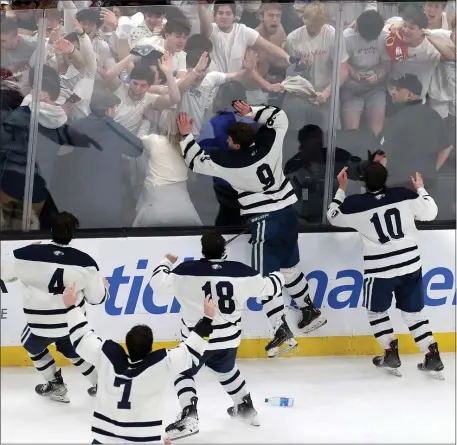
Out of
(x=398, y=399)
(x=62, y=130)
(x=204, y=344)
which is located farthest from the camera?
(x=62, y=130)

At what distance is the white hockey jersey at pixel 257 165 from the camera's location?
6.14m

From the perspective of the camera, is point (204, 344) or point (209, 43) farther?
point (209, 43)

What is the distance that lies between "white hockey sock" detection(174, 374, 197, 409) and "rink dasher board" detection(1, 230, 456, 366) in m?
0.94

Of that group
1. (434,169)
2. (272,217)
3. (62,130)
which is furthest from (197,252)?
(434,169)

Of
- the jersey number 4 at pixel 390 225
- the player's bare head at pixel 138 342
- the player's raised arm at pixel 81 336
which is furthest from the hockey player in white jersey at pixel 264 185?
the player's bare head at pixel 138 342

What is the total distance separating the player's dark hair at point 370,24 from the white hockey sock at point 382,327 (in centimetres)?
159

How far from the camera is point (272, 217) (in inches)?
246

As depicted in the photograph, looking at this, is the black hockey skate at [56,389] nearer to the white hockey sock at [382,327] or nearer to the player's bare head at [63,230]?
the player's bare head at [63,230]

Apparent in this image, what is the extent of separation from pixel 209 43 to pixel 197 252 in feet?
3.87

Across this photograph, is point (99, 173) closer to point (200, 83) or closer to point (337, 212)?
point (200, 83)

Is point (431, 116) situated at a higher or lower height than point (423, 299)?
higher

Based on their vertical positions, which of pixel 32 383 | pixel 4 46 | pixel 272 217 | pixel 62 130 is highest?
pixel 4 46

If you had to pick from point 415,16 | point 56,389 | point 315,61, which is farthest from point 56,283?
point 415,16

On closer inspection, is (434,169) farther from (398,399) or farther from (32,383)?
(32,383)
